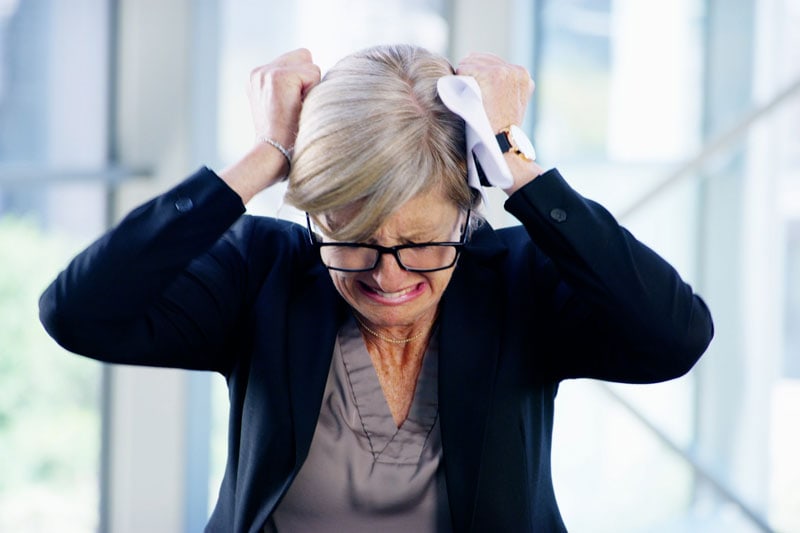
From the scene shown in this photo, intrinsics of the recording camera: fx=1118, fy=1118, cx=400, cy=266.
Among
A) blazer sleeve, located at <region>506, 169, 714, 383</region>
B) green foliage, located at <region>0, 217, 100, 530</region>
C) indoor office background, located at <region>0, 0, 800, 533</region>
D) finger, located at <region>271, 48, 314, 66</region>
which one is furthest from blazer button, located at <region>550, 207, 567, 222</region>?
green foliage, located at <region>0, 217, 100, 530</region>

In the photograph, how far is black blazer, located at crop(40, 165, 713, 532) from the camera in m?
1.41

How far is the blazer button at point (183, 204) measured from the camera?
4.59 feet

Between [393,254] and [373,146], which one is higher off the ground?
[373,146]

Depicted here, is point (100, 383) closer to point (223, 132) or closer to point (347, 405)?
point (223, 132)

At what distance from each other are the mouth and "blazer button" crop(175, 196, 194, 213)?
0.79ft

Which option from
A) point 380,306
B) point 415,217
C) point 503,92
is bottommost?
point 380,306

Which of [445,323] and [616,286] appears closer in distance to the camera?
[616,286]

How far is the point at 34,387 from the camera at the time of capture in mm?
3100

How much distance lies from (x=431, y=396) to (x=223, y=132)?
2.14m

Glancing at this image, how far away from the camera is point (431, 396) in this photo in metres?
1.56

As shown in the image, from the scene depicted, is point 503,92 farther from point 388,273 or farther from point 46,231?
point 46,231

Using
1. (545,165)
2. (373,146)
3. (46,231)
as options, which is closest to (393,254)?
(373,146)

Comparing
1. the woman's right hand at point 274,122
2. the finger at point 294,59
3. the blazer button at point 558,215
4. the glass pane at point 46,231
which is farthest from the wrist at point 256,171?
the glass pane at point 46,231

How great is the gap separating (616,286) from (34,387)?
2.15 meters
